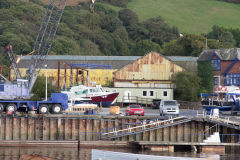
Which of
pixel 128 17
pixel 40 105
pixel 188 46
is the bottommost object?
pixel 40 105

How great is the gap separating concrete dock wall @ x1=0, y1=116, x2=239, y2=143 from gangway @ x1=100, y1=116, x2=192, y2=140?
46cm

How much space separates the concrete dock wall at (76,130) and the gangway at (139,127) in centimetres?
46

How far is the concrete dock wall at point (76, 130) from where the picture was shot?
56.7 metres

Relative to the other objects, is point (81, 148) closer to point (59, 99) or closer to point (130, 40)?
point (59, 99)

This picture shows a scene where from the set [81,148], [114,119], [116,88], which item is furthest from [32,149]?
[116,88]

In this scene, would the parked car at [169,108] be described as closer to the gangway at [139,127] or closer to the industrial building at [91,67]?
the gangway at [139,127]

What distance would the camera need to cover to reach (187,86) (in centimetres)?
9456

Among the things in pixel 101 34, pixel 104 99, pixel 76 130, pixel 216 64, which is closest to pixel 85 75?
pixel 104 99

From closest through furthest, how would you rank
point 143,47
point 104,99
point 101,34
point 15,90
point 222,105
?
1. point 15,90
2. point 222,105
3. point 104,99
4. point 143,47
5. point 101,34

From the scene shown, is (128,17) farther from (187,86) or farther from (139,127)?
(139,127)

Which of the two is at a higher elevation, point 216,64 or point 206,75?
point 216,64

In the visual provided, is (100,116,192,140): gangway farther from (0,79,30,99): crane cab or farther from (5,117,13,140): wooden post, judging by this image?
(0,79,30,99): crane cab

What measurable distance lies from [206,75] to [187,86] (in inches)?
189

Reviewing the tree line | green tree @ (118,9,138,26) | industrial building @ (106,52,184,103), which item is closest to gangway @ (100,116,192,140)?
industrial building @ (106,52,184,103)
